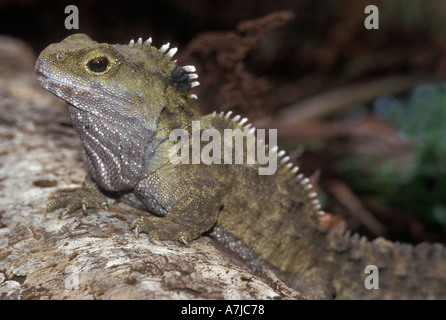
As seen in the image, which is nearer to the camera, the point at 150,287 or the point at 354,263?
the point at 150,287

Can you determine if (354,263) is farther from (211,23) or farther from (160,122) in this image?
(211,23)

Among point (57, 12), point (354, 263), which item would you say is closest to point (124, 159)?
point (354, 263)

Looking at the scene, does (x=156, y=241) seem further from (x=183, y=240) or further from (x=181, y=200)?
(x=181, y=200)

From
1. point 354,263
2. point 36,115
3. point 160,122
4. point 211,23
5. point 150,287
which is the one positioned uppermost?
point 211,23

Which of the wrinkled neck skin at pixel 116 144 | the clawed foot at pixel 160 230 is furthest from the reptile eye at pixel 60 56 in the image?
the clawed foot at pixel 160 230

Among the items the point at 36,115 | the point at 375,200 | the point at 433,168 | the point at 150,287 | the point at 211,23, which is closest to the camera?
the point at 150,287

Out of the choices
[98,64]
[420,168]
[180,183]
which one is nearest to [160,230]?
[180,183]

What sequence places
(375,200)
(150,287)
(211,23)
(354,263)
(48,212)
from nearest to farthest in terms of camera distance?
(150,287), (48,212), (354,263), (375,200), (211,23)

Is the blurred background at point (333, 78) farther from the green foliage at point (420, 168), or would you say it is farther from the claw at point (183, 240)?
the claw at point (183, 240)
